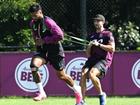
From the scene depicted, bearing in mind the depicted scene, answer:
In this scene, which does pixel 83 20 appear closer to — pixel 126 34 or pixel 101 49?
pixel 126 34

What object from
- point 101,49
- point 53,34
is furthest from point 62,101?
point 53,34

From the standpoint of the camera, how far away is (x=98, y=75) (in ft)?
40.4

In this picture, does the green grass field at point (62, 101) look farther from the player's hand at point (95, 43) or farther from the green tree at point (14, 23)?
the green tree at point (14, 23)

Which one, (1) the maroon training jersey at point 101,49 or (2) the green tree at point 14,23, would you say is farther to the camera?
(2) the green tree at point 14,23

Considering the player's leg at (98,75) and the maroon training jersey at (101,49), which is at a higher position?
the maroon training jersey at (101,49)

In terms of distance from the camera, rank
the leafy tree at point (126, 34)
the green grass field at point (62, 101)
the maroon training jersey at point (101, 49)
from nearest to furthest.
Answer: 1. the maroon training jersey at point (101, 49)
2. the green grass field at point (62, 101)
3. the leafy tree at point (126, 34)

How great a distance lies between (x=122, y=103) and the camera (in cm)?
1414

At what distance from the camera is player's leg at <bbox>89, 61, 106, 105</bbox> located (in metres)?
12.1

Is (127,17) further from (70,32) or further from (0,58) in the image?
(0,58)

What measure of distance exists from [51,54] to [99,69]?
0.94 metres

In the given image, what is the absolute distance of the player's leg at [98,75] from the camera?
12133mm

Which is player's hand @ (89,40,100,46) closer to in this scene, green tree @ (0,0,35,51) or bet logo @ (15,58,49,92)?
bet logo @ (15,58,49,92)

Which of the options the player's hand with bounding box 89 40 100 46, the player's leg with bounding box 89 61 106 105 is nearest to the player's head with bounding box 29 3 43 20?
the player's hand with bounding box 89 40 100 46

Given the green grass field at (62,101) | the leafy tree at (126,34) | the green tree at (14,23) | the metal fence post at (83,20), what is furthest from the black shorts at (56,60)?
the leafy tree at (126,34)
